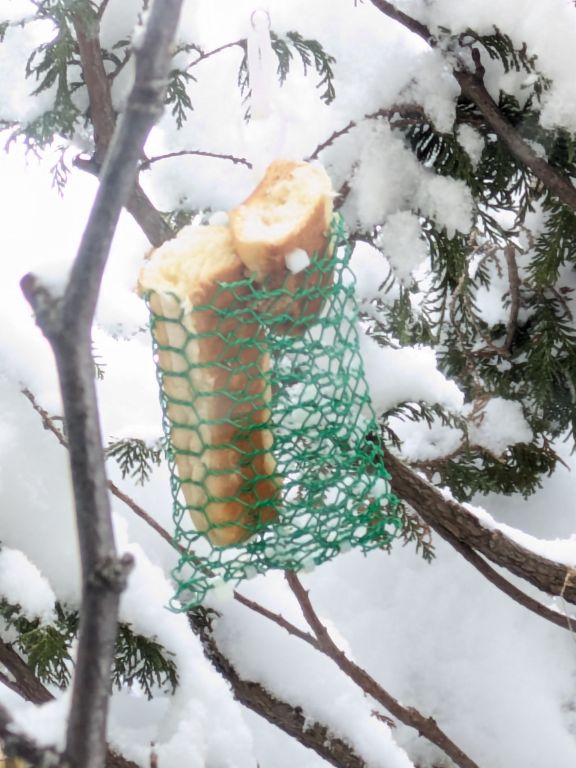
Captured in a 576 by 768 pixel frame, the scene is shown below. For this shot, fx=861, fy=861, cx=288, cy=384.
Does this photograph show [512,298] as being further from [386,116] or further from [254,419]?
[254,419]

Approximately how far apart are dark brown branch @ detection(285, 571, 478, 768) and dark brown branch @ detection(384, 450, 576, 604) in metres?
0.22

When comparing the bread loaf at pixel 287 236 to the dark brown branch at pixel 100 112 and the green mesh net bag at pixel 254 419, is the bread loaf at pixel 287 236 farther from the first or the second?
the dark brown branch at pixel 100 112

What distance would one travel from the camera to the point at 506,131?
3.74 ft

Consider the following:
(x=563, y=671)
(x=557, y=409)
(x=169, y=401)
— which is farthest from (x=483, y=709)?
(x=169, y=401)

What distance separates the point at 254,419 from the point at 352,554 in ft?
4.63

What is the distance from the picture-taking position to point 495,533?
1.23 metres

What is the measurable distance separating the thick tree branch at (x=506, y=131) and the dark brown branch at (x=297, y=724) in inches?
34.5

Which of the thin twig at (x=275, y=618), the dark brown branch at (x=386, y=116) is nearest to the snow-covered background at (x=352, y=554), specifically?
the dark brown branch at (x=386, y=116)

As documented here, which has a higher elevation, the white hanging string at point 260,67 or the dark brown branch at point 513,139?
the dark brown branch at point 513,139

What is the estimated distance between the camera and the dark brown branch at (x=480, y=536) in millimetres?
1202

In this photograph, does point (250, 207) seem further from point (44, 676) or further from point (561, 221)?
point (44, 676)

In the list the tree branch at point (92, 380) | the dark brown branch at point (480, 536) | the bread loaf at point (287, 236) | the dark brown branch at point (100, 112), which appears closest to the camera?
the tree branch at point (92, 380)

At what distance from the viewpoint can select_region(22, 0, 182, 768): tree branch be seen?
0.37 metres

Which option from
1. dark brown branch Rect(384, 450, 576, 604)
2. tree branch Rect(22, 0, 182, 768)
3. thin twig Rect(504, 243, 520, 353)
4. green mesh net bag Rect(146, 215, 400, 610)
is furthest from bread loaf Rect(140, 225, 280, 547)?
thin twig Rect(504, 243, 520, 353)
